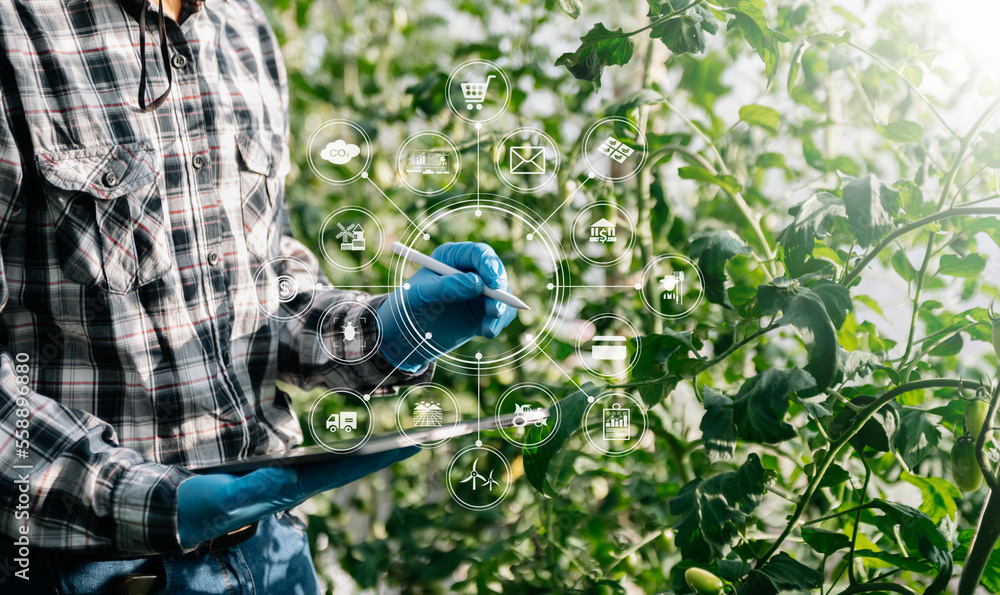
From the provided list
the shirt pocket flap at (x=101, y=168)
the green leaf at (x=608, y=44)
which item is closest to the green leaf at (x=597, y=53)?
the green leaf at (x=608, y=44)

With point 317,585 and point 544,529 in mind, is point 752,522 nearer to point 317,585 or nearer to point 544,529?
point 544,529

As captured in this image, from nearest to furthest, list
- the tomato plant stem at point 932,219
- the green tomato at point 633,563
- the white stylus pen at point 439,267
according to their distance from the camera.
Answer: the tomato plant stem at point 932,219 → the white stylus pen at point 439,267 → the green tomato at point 633,563

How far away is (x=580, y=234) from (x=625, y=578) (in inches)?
17.4

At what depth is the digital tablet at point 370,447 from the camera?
1.31 ft

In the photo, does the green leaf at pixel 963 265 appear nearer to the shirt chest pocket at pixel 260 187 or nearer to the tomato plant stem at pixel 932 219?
the tomato plant stem at pixel 932 219

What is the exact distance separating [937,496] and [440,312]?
1.39 ft

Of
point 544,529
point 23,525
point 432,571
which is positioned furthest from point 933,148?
point 23,525

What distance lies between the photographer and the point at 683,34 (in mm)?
450

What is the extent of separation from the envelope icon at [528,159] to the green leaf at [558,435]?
0.19m

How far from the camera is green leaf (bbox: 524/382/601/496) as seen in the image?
49 centimetres

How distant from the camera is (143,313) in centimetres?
47

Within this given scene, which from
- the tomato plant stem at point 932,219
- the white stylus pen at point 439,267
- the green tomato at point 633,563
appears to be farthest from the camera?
the green tomato at point 633,563

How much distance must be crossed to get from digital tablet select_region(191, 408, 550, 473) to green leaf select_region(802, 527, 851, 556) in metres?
0.24
